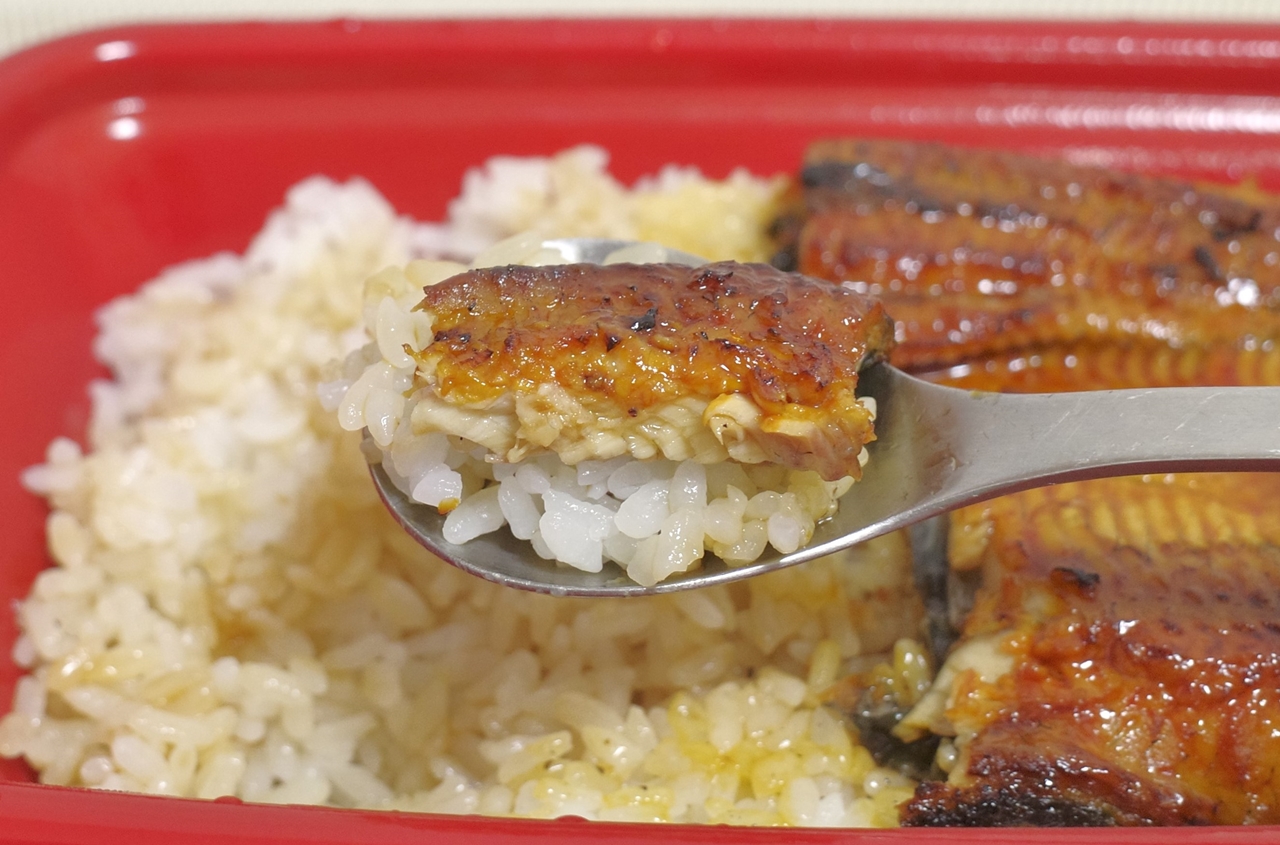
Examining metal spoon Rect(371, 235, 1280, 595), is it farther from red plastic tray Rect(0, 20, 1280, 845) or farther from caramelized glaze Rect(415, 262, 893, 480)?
red plastic tray Rect(0, 20, 1280, 845)

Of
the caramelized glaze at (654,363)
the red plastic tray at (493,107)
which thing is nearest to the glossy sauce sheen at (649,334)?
the caramelized glaze at (654,363)

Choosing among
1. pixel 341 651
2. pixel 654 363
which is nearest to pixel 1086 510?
pixel 654 363

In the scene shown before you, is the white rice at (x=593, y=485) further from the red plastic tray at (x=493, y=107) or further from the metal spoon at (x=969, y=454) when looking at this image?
the red plastic tray at (x=493, y=107)

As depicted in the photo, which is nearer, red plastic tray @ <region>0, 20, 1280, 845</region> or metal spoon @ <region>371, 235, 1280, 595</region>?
metal spoon @ <region>371, 235, 1280, 595</region>

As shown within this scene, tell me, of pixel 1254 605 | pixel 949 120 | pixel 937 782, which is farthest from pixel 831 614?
pixel 949 120

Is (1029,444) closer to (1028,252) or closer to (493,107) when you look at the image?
(1028,252)

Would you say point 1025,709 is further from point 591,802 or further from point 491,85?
point 491,85

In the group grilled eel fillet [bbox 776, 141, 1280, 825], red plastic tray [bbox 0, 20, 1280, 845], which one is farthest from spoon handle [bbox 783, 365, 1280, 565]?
red plastic tray [bbox 0, 20, 1280, 845]

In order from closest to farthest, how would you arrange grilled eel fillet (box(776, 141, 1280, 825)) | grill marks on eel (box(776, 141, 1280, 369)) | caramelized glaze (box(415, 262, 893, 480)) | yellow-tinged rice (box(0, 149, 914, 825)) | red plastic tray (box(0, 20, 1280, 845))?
caramelized glaze (box(415, 262, 893, 480)), grilled eel fillet (box(776, 141, 1280, 825)), yellow-tinged rice (box(0, 149, 914, 825)), grill marks on eel (box(776, 141, 1280, 369)), red plastic tray (box(0, 20, 1280, 845))
